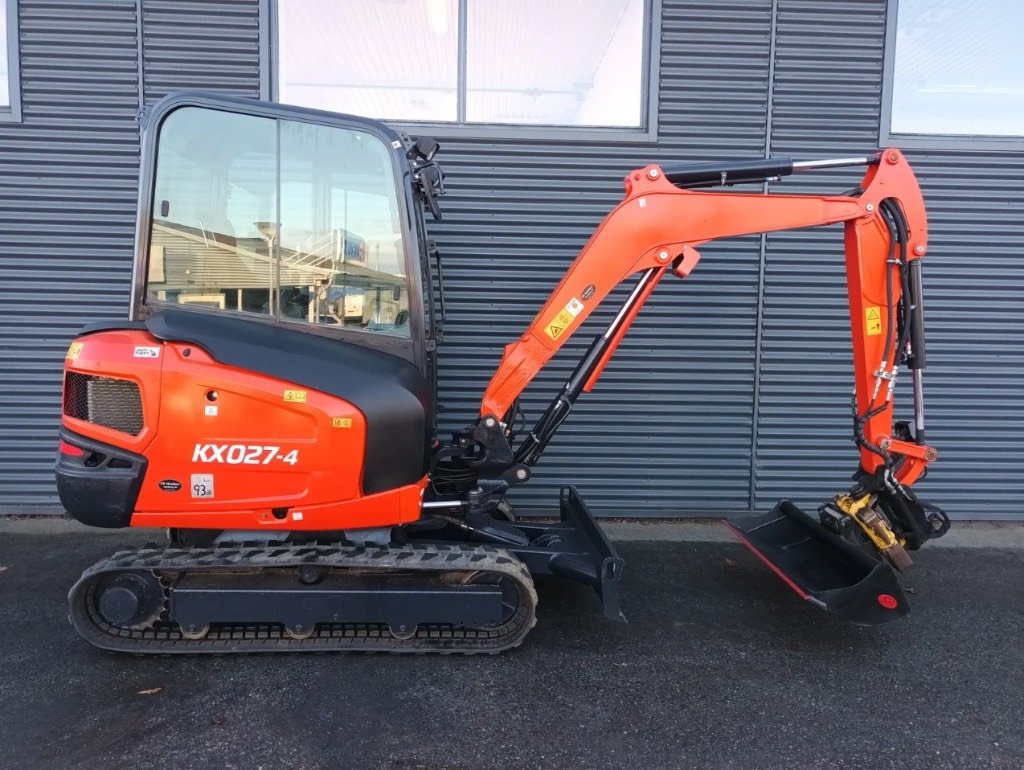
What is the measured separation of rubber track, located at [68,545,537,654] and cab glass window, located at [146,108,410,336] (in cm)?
120

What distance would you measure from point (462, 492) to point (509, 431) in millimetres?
446

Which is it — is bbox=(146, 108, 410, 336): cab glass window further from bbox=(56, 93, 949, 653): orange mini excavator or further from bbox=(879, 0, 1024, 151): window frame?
bbox=(879, 0, 1024, 151): window frame

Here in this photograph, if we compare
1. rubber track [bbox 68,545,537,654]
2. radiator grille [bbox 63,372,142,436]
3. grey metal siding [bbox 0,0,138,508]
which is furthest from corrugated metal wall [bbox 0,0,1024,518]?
radiator grille [bbox 63,372,142,436]

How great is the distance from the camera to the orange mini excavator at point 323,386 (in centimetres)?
317

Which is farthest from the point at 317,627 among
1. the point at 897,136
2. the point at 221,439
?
the point at 897,136

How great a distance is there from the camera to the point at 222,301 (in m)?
3.37

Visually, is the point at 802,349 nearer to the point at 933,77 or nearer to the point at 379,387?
the point at 933,77

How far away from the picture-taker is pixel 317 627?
3439 millimetres

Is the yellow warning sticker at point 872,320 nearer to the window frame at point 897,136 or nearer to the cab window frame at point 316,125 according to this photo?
the cab window frame at point 316,125

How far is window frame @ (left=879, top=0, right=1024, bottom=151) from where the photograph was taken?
5.38 m

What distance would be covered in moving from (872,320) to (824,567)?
1448 mm

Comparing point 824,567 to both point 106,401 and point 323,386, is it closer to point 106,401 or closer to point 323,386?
point 323,386

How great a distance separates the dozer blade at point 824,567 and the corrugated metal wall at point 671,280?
4.30 ft

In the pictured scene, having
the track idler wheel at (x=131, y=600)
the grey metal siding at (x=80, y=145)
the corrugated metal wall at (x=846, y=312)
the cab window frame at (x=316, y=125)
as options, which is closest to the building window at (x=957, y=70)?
the corrugated metal wall at (x=846, y=312)
